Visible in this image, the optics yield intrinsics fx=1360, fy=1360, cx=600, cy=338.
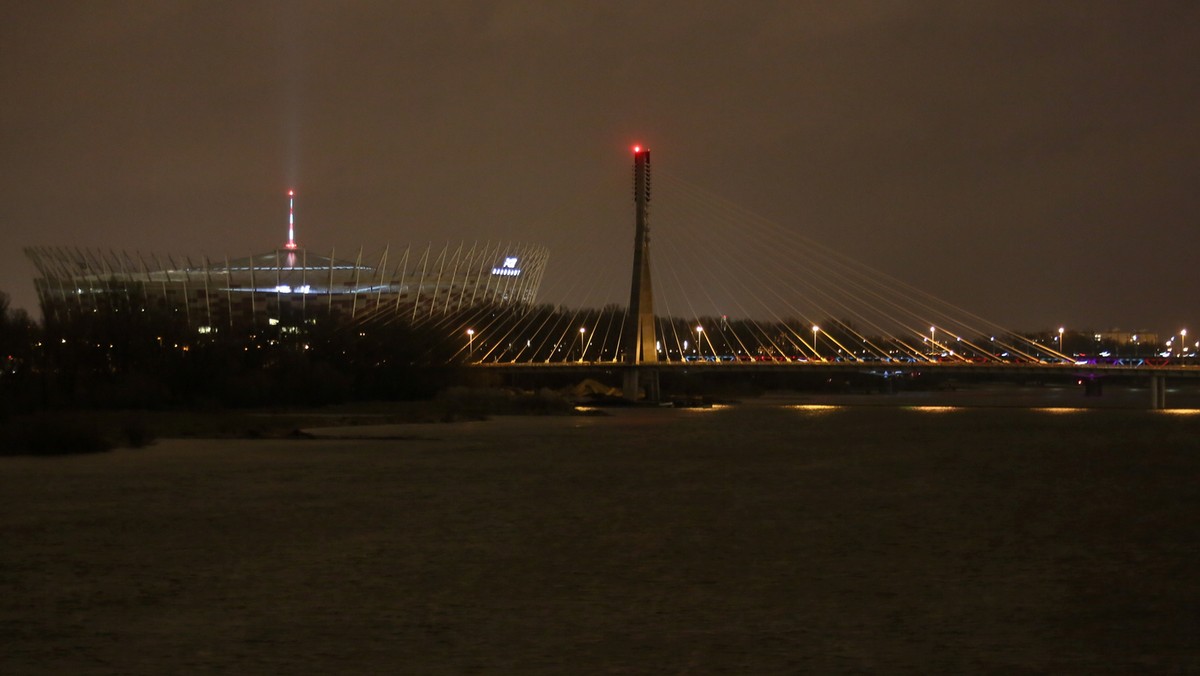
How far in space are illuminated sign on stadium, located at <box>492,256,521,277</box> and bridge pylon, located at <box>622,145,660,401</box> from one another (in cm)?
1970

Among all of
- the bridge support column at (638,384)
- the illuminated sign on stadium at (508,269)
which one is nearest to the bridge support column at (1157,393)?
the bridge support column at (638,384)

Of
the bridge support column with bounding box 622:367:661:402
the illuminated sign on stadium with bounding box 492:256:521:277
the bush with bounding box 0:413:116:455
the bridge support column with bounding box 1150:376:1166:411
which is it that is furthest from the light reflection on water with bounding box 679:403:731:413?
the bush with bounding box 0:413:116:455

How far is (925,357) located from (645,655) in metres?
66.9

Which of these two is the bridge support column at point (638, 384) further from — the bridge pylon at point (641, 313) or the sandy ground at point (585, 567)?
the sandy ground at point (585, 567)

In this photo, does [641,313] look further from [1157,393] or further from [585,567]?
[585,567]

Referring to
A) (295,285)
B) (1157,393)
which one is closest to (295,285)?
(295,285)

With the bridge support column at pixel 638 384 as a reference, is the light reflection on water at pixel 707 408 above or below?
below

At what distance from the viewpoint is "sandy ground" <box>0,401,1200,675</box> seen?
32.2ft

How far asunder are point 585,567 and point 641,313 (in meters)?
50.5

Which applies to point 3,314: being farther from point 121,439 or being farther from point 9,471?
point 9,471

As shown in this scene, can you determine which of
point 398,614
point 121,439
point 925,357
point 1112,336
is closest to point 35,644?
point 398,614

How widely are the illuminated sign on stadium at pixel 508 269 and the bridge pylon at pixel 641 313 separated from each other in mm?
19696

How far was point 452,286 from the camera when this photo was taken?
272ft

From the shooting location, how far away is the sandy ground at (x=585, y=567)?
983cm
